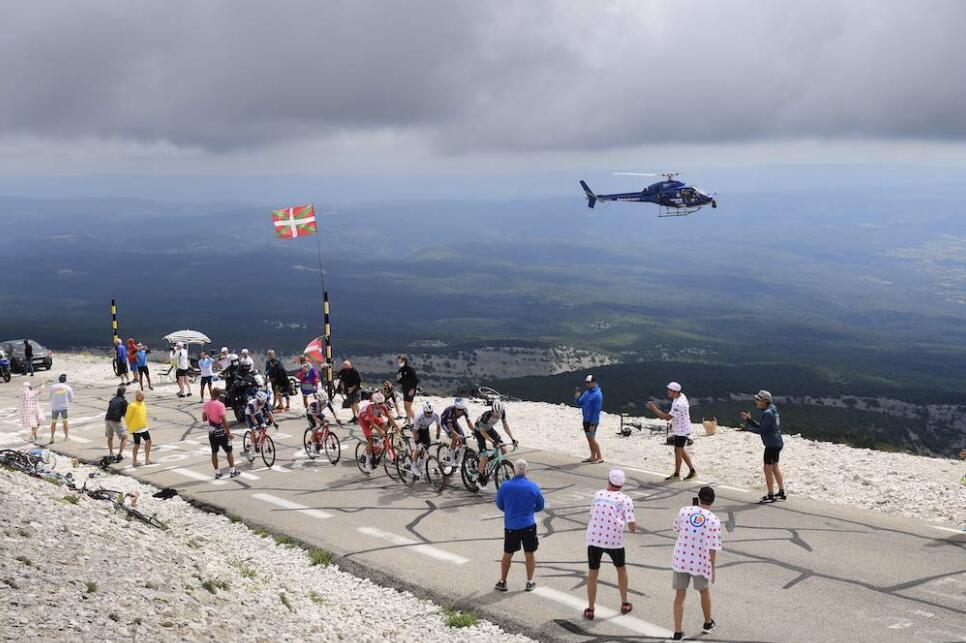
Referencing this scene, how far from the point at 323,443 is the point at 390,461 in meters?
2.85

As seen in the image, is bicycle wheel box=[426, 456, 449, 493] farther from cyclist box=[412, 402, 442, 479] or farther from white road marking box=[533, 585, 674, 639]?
white road marking box=[533, 585, 674, 639]

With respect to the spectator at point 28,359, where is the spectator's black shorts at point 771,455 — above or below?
below

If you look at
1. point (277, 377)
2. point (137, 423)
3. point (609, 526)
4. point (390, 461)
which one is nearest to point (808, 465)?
point (390, 461)

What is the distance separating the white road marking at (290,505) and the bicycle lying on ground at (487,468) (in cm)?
276

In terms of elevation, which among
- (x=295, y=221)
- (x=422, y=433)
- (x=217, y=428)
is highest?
(x=295, y=221)

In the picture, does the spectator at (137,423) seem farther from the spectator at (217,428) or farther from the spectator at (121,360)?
the spectator at (121,360)

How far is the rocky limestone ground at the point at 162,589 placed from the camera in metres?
8.14

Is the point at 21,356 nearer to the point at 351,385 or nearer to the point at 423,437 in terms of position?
the point at 351,385

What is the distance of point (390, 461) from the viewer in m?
17.4

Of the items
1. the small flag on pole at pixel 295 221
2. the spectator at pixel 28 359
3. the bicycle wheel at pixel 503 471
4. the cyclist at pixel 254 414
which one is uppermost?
the small flag on pole at pixel 295 221

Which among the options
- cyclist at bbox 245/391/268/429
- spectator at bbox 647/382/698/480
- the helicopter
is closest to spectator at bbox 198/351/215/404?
cyclist at bbox 245/391/268/429

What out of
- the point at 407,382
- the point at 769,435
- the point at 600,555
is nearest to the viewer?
the point at 600,555

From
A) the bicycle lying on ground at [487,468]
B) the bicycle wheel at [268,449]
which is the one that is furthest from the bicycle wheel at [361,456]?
the bicycle lying on ground at [487,468]

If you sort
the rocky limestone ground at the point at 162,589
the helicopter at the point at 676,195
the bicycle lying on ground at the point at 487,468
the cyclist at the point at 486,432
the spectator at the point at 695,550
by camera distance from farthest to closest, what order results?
the helicopter at the point at 676,195 → the bicycle lying on ground at the point at 487,468 → the cyclist at the point at 486,432 → the spectator at the point at 695,550 → the rocky limestone ground at the point at 162,589
